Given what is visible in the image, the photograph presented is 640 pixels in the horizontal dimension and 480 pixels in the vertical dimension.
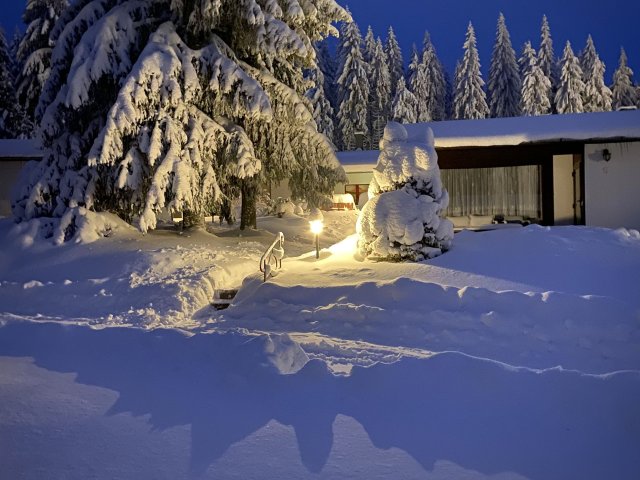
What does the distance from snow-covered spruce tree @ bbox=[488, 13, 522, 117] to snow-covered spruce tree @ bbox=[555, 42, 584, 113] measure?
5.26m

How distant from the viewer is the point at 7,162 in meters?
23.9

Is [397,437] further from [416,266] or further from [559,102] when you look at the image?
[559,102]

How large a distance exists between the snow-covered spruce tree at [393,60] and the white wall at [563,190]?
41.0 m

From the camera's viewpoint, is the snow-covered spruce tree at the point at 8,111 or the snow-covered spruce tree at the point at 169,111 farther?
the snow-covered spruce tree at the point at 8,111

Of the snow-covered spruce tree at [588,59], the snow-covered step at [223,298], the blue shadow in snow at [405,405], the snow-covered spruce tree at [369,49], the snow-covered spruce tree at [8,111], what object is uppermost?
the snow-covered spruce tree at [369,49]

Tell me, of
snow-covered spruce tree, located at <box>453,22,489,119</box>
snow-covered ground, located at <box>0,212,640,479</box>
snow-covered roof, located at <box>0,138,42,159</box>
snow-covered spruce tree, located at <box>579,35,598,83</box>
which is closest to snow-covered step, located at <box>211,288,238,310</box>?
snow-covered ground, located at <box>0,212,640,479</box>

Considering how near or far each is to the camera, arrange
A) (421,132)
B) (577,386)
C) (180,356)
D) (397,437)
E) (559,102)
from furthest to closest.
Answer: (559,102)
(421,132)
(180,356)
(577,386)
(397,437)

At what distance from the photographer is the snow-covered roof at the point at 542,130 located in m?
15.3

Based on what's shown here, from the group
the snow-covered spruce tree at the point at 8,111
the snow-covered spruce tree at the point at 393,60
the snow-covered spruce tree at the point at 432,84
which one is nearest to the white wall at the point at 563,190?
the snow-covered spruce tree at the point at 8,111

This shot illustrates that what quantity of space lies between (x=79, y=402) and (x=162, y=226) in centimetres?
1347

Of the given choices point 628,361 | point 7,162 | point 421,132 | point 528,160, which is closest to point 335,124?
point 7,162

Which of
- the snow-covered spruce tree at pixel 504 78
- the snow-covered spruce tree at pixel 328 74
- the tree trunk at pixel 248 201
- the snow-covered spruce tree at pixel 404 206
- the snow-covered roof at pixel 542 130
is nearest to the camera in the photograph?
the snow-covered spruce tree at pixel 404 206

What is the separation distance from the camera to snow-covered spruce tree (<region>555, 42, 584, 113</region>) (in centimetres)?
4544

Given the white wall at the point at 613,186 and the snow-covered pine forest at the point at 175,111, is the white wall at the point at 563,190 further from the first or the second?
the snow-covered pine forest at the point at 175,111
